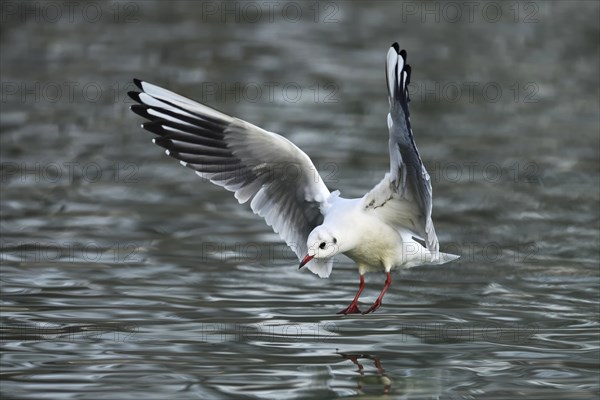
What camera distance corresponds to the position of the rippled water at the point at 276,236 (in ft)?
29.5

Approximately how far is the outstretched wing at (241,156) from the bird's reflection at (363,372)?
1.28 m

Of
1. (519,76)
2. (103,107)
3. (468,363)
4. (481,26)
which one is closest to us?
(468,363)

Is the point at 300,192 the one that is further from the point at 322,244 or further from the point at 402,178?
the point at 402,178

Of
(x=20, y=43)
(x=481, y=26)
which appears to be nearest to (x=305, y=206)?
(x=20, y=43)

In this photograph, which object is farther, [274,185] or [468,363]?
[274,185]

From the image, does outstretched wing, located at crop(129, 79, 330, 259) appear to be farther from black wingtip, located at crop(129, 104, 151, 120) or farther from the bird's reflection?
the bird's reflection

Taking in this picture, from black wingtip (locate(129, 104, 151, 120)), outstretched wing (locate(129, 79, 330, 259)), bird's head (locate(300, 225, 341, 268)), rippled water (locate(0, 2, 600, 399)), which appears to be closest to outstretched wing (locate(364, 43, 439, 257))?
bird's head (locate(300, 225, 341, 268))

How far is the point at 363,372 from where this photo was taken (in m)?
8.88

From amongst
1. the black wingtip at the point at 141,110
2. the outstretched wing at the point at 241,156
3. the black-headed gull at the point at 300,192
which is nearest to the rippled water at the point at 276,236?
the black-headed gull at the point at 300,192

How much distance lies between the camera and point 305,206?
10.0m

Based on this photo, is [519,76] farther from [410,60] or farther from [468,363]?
[468,363]

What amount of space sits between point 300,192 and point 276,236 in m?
2.88

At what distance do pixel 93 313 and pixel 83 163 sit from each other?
5.83 meters

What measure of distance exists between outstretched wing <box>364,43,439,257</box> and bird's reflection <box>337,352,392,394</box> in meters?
0.92
